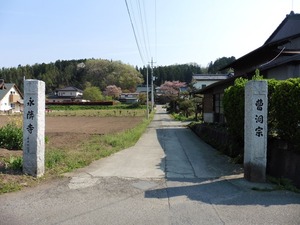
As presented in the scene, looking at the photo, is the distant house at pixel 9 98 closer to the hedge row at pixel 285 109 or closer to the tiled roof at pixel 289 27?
the tiled roof at pixel 289 27

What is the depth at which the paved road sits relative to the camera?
4620mm

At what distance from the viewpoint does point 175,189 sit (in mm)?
6203

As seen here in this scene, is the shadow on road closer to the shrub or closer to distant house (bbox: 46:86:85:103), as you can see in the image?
the shrub

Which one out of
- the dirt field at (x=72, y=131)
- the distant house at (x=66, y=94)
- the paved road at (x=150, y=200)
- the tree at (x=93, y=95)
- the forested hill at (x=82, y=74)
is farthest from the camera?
the forested hill at (x=82, y=74)

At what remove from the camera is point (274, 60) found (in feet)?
40.2

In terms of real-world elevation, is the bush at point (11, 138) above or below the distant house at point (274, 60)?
below

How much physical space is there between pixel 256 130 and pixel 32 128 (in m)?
5.04

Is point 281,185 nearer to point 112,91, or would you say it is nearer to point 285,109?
point 285,109

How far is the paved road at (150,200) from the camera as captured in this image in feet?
15.2

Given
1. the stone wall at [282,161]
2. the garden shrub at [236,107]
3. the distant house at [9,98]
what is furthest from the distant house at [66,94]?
the stone wall at [282,161]

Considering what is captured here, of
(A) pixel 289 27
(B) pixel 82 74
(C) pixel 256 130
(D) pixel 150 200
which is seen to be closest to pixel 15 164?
(D) pixel 150 200

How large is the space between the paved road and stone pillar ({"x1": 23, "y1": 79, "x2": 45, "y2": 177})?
776 mm

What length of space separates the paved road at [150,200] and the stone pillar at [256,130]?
0.42m

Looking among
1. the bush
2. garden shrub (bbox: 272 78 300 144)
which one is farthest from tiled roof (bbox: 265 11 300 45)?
the bush
